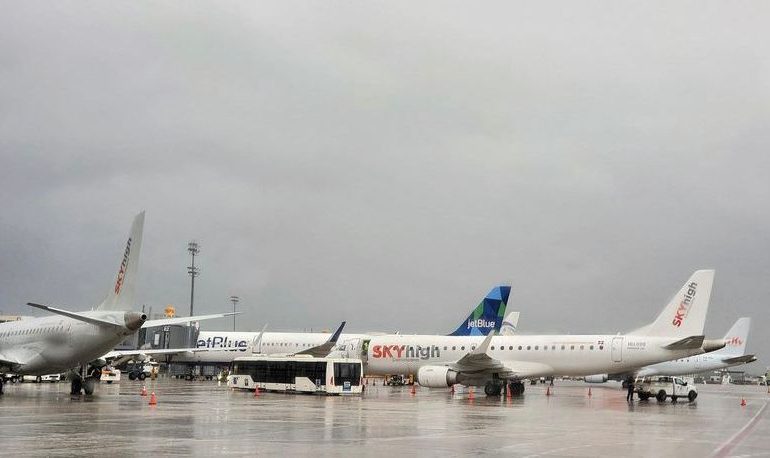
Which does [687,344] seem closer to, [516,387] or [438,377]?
[516,387]

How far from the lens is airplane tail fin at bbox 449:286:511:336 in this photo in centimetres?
6444

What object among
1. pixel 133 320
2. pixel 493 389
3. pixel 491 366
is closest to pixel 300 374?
pixel 491 366

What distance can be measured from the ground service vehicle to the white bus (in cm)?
1652

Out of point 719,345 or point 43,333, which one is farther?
point 719,345

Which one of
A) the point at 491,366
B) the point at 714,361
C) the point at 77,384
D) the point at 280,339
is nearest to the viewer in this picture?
the point at 77,384

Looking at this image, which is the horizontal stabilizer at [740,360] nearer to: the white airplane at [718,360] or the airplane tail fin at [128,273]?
the white airplane at [718,360]

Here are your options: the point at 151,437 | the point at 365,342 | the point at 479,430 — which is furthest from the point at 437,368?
the point at 151,437

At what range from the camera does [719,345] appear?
42.0 m

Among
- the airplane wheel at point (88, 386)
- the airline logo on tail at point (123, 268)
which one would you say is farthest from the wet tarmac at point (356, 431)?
the airline logo on tail at point (123, 268)

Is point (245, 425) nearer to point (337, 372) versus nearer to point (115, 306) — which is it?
point (115, 306)

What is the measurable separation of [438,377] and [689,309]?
48.0 feet

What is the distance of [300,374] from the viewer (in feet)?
144

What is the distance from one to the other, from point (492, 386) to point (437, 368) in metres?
3.64

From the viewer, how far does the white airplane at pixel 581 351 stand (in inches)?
1690
